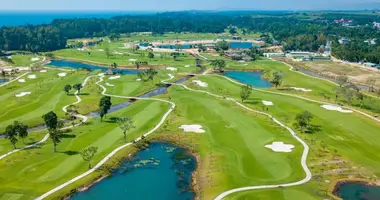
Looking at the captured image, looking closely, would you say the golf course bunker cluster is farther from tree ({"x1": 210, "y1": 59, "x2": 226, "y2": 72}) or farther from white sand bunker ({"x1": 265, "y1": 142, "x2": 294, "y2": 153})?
tree ({"x1": 210, "y1": 59, "x2": 226, "y2": 72})

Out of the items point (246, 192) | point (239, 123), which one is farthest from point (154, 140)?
point (246, 192)

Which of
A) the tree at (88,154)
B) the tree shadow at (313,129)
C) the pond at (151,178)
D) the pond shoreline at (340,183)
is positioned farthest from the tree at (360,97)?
the tree at (88,154)

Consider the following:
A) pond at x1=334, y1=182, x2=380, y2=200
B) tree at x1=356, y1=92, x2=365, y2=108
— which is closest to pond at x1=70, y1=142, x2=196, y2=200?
pond at x1=334, y1=182, x2=380, y2=200

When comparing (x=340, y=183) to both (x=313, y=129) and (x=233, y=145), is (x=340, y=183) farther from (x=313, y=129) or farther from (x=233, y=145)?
(x=313, y=129)

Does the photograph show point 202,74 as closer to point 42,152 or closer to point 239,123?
point 239,123

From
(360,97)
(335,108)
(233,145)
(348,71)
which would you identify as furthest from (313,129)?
(348,71)

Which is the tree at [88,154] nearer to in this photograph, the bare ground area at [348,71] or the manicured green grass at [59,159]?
the manicured green grass at [59,159]
